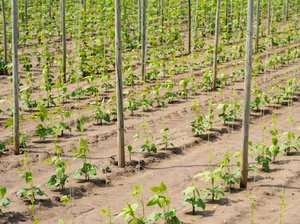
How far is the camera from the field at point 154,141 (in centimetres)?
749

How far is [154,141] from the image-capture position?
10.5 metres

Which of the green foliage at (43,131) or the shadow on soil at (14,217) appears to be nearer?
the shadow on soil at (14,217)

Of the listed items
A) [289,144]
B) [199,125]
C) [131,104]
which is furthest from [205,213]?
[131,104]

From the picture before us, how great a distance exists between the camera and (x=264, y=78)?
619 inches

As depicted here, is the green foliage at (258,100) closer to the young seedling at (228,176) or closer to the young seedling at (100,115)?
the young seedling at (100,115)

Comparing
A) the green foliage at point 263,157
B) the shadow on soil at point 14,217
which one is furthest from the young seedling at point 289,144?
the shadow on soil at point 14,217

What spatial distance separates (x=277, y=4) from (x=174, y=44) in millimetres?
10559

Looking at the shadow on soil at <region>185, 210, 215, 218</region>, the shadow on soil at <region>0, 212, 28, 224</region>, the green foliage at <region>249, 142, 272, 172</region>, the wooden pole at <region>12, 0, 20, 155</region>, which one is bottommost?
the shadow on soil at <region>0, 212, 28, 224</region>

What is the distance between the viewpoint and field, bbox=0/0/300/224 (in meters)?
7.49

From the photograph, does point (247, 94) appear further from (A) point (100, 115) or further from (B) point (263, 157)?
(A) point (100, 115)

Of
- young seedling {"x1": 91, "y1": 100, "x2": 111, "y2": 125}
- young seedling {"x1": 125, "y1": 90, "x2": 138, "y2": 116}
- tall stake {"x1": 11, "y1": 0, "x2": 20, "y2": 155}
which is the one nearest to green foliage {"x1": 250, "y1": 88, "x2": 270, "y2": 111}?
young seedling {"x1": 125, "y1": 90, "x2": 138, "y2": 116}

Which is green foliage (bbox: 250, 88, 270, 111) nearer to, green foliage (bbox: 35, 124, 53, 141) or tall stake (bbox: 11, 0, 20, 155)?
green foliage (bbox: 35, 124, 53, 141)

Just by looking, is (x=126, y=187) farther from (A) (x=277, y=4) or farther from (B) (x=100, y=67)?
(A) (x=277, y=4)

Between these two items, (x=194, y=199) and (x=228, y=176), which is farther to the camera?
(x=228, y=176)
